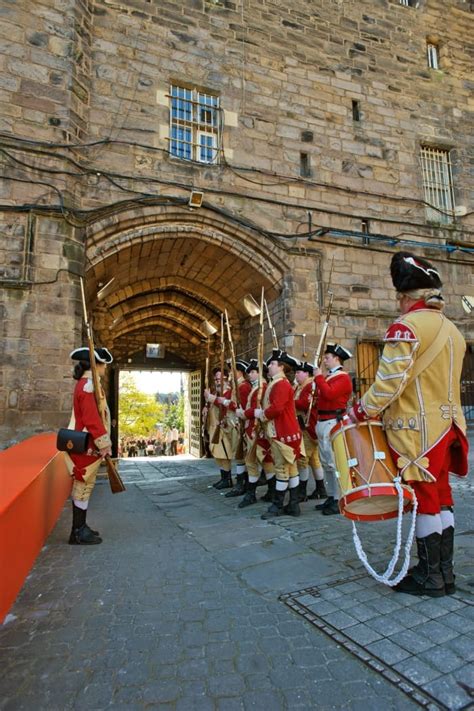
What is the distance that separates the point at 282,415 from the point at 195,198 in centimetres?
507

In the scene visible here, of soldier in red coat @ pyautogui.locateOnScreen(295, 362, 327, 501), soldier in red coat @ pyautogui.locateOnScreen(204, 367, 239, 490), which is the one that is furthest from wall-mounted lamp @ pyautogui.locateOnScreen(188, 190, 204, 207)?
soldier in red coat @ pyautogui.locateOnScreen(295, 362, 327, 501)

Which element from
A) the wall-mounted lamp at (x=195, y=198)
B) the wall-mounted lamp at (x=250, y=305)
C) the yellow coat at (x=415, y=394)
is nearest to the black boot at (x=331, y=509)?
the yellow coat at (x=415, y=394)

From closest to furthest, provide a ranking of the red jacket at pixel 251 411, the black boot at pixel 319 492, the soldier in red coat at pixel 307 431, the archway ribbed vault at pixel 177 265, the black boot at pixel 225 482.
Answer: the red jacket at pixel 251 411 < the soldier in red coat at pixel 307 431 < the black boot at pixel 319 492 < the black boot at pixel 225 482 < the archway ribbed vault at pixel 177 265

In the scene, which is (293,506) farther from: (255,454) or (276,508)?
(255,454)

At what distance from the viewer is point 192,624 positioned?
255cm

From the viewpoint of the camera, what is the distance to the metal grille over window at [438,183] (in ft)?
35.3

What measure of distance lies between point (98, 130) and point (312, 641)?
8555 mm

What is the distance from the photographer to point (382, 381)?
111 inches

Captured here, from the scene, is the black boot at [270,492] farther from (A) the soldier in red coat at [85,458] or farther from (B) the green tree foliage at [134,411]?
(B) the green tree foliage at [134,411]

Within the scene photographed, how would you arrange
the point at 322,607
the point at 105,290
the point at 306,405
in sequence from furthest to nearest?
the point at 105,290 → the point at 306,405 → the point at 322,607

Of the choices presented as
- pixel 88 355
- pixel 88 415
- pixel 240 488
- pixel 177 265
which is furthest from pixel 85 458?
pixel 177 265

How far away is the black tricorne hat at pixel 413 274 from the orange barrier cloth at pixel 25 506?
2861mm

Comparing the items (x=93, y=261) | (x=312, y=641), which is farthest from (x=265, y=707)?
(x=93, y=261)

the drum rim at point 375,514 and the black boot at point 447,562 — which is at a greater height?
the drum rim at point 375,514
